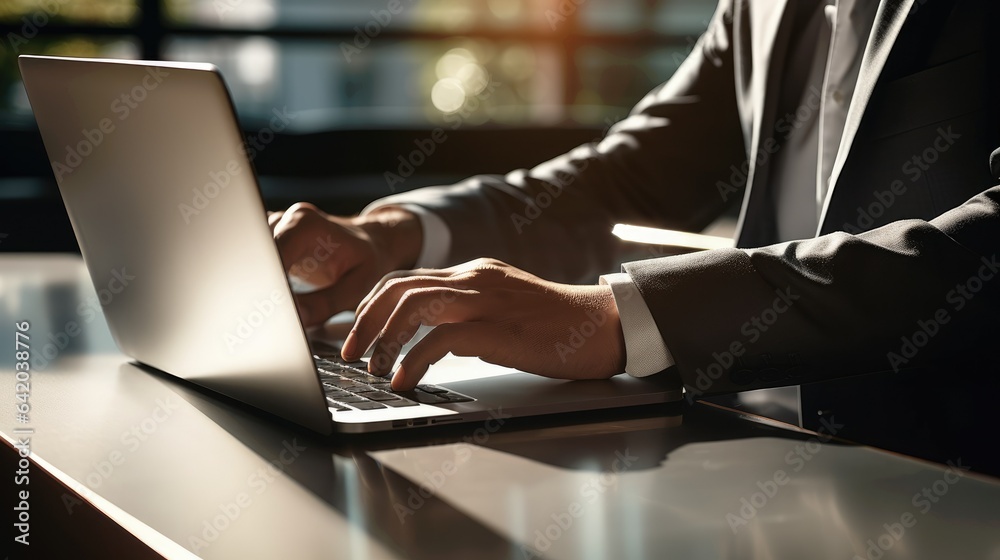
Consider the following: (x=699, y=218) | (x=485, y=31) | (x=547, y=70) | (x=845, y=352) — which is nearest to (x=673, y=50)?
(x=547, y=70)

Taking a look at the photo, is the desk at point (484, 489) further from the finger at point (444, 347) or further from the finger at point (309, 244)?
the finger at point (309, 244)

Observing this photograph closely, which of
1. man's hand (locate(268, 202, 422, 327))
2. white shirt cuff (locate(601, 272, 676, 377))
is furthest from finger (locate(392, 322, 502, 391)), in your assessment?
man's hand (locate(268, 202, 422, 327))

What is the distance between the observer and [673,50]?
4.89 meters

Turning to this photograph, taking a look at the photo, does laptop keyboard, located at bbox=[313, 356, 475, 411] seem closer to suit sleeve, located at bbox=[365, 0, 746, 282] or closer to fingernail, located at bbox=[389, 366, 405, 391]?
fingernail, located at bbox=[389, 366, 405, 391]

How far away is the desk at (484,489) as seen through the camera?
1.56 feet

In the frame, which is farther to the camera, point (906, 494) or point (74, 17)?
point (74, 17)

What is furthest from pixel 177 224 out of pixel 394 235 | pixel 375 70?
pixel 375 70

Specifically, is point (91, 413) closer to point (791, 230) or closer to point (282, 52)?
point (791, 230)

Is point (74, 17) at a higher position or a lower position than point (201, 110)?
higher

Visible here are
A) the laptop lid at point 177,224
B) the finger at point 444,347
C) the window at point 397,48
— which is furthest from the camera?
the window at point 397,48

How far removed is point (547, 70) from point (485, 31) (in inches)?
16.6

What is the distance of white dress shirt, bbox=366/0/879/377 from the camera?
3.79ft

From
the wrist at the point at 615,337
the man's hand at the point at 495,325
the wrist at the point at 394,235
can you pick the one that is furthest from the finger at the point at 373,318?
the wrist at the point at 394,235

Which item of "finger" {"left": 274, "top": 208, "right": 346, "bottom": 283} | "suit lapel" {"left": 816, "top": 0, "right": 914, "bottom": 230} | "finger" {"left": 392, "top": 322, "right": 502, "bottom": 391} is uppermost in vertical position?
"suit lapel" {"left": 816, "top": 0, "right": 914, "bottom": 230}
